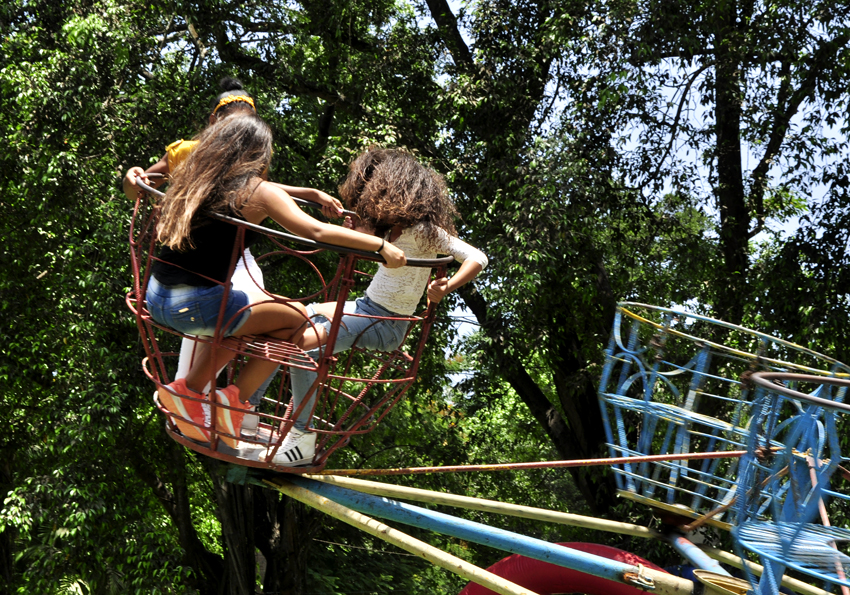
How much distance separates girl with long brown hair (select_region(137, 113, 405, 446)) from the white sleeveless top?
1.11ft

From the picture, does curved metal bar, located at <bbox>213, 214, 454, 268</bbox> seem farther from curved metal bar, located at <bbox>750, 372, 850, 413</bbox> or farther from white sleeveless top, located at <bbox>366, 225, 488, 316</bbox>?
curved metal bar, located at <bbox>750, 372, 850, 413</bbox>

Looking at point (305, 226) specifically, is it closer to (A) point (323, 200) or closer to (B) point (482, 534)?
(A) point (323, 200)

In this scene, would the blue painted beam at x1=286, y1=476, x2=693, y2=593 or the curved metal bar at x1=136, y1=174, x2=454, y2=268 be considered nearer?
the curved metal bar at x1=136, y1=174, x2=454, y2=268

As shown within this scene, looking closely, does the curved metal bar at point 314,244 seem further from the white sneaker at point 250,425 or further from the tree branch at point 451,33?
the tree branch at point 451,33

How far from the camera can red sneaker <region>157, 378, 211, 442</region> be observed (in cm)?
252

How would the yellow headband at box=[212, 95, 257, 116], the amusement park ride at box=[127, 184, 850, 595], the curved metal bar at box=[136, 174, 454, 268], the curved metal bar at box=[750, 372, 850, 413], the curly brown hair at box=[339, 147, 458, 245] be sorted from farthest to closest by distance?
the yellow headband at box=[212, 95, 257, 116] → the curly brown hair at box=[339, 147, 458, 245] → the curved metal bar at box=[136, 174, 454, 268] → the amusement park ride at box=[127, 184, 850, 595] → the curved metal bar at box=[750, 372, 850, 413]

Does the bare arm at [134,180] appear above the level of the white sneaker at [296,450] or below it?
above

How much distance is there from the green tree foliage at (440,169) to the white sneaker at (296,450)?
3749 millimetres

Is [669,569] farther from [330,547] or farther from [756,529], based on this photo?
[330,547]

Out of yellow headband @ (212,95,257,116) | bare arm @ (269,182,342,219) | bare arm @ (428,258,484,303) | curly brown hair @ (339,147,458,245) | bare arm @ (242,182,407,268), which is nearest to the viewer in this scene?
bare arm @ (242,182,407,268)

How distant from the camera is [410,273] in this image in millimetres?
2848

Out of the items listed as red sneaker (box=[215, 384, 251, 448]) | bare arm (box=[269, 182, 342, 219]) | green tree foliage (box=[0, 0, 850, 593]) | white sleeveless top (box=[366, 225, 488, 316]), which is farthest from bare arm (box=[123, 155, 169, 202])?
green tree foliage (box=[0, 0, 850, 593])

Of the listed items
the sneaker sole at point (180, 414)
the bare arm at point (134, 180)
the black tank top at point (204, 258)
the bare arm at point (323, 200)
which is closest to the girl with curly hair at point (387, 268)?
the bare arm at point (323, 200)

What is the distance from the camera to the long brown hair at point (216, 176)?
7.82ft
